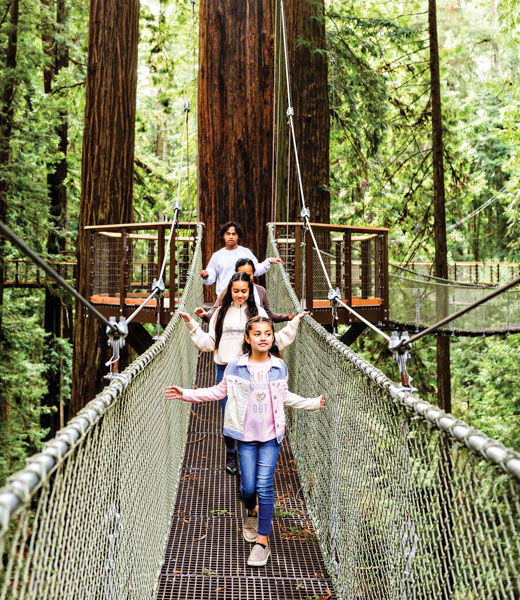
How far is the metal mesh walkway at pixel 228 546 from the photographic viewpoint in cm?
280

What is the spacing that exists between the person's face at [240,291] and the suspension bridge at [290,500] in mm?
374

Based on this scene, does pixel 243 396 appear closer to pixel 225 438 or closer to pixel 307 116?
pixel 225 438

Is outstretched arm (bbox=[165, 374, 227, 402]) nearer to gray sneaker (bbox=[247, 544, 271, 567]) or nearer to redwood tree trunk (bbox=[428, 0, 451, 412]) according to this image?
gray sneaker (bbox=[247, 544, 271, 567])

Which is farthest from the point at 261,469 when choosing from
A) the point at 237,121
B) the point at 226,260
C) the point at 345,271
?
the point at 237,121

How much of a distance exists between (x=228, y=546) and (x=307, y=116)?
19.9ft

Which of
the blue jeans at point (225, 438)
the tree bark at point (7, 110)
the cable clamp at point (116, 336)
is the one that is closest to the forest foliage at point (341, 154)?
the tree bark at point (7, 110)

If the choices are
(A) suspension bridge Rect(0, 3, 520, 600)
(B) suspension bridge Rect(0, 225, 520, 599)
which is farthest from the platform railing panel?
(B) suspension bridge Rect(0, 225, 520, 599)

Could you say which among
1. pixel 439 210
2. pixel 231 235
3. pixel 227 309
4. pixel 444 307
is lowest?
pixel 227 309

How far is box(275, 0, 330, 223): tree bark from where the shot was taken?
7.89 meters

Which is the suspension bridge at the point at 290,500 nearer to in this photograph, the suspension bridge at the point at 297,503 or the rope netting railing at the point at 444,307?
the suspension bridge at the point at 297,503

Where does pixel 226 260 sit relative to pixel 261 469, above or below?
above

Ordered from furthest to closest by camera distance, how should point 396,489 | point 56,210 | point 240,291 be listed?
point 56,210 → point 240,291 → point 396,489

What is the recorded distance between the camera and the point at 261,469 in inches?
115

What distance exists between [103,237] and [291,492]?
4.46 metres
